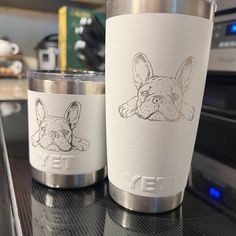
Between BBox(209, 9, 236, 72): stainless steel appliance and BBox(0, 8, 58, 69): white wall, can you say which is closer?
BBox(209, 9, 236, 72): stainless steel appliance

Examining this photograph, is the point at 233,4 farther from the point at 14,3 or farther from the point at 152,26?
the point at 14,3

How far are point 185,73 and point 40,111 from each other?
0.57ft

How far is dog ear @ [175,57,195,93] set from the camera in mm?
276

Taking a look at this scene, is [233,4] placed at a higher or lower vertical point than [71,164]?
higher

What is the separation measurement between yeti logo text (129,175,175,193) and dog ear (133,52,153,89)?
0.32 feet

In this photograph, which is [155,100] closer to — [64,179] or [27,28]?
[64,179]

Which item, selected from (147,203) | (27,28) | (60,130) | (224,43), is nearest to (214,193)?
(147,203)

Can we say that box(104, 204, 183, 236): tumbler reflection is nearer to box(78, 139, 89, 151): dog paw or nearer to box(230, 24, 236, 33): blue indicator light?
box(78, 139, 89, 151): dog paw

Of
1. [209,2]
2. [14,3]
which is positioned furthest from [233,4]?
[14,3]

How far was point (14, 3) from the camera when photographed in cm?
147

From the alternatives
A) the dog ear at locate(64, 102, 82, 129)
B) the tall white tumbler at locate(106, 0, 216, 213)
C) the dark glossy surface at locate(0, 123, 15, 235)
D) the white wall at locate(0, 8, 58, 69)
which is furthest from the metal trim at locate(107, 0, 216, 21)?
the white wall at locate(0, 8, 58, 69)

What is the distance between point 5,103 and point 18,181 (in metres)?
0.54

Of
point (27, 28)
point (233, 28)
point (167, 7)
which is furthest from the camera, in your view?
point (27, 28)

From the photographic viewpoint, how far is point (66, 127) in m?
0.35
